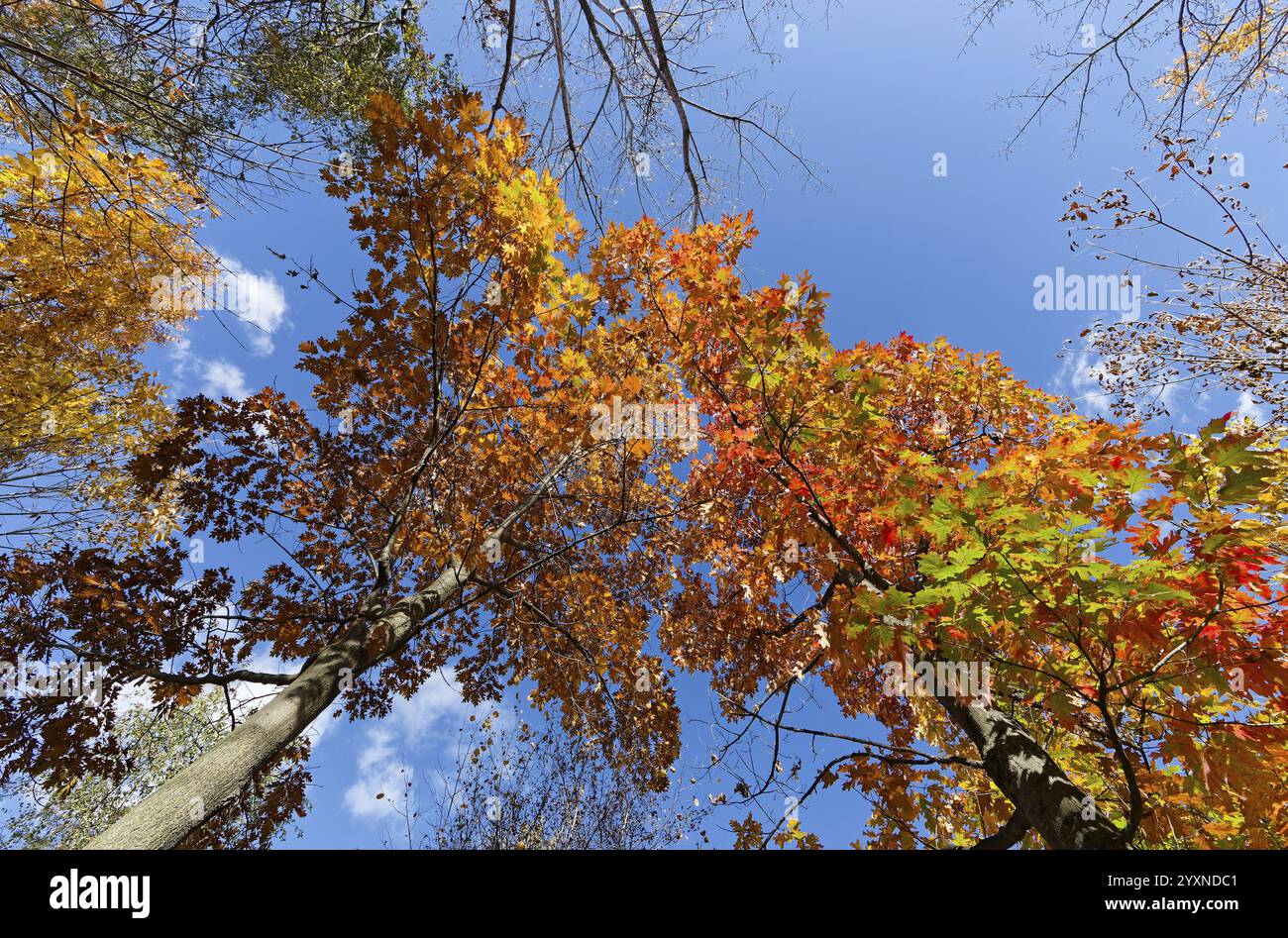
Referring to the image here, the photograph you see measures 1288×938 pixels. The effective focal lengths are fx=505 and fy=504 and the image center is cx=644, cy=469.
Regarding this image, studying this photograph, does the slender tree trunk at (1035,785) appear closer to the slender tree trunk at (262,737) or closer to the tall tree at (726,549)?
the tall tree at (726,549)

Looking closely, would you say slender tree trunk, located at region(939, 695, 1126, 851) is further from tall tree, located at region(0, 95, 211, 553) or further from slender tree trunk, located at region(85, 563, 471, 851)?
tall tree, located at region(0, 95, 211, 553)

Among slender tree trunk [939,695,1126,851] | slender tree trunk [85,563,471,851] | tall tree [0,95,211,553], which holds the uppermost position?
tall tree [0,95,211,553]

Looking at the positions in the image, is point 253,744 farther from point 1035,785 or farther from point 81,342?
point 81,342

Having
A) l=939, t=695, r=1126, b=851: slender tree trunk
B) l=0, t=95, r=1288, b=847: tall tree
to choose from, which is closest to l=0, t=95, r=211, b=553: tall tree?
l=0, t=95, r=1288, b=847: tall tree

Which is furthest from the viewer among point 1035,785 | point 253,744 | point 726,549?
point 726,549

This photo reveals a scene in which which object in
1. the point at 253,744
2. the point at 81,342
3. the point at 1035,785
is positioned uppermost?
the point at 81,342

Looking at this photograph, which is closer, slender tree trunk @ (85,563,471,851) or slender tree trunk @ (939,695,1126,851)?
slender tree trunk @ (85,563,471,851)

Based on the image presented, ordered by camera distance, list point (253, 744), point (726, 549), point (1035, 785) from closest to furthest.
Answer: point (253, 744) → point (1035, 785) → point (726, 549)

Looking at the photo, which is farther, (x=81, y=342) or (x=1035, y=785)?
(x=81, y=342)

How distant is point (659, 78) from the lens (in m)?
4.61

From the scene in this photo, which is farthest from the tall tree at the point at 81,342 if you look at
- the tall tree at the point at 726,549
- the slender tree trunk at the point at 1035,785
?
the slender tree trunk at the point at 1035,785

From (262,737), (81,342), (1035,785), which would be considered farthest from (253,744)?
(81,342)

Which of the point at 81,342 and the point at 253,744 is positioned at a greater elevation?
the point at 81,342
